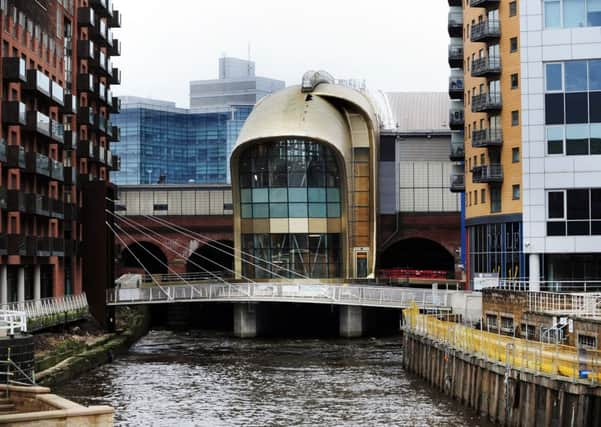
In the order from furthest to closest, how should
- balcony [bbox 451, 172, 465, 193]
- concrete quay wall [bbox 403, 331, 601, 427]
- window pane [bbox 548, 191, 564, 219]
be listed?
balcony [bbox 451, 172, 465, 193]
window pane [bbox 548, 191, 564, 219]
concrete quay wall [bbox 403, 331, 601, 427]

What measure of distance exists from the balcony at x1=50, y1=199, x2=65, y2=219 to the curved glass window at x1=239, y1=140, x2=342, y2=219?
23.4 metres

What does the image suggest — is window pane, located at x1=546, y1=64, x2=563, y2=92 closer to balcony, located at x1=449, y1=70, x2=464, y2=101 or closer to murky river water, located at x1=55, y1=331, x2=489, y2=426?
murky river water, located at x1=55, y1=331, x2=489, y2=426

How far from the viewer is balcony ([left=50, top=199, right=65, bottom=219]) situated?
83312 millimetres

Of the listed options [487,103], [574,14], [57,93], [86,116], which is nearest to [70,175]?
[57,93]

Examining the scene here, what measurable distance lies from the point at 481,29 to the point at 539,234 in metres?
15.9

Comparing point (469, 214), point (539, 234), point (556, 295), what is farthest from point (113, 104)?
point (556, 295)

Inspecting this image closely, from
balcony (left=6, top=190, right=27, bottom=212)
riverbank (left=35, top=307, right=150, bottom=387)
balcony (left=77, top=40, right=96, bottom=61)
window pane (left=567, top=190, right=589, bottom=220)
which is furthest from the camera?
balcony (left=77, top=40, right=96, bottom=61)

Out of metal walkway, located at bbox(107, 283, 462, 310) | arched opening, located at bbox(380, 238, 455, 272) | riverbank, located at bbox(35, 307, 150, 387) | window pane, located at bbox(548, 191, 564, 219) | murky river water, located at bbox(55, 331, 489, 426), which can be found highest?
window pane, located at bbox(548, 191, 564, 219)

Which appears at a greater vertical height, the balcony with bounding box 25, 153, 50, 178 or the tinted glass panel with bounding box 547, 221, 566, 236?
the balcony with bounding box 25, 153, 50, 178

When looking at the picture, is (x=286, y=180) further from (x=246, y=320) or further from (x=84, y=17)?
(x=84, y=17)

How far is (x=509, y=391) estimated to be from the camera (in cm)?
4400

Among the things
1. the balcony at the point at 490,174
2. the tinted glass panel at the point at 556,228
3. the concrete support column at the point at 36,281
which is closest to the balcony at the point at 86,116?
the concrete support column at the point at 36,281

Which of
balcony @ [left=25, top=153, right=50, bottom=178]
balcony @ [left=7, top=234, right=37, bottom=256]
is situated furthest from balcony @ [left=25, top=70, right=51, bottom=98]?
balcony @ [left=7, top=234, right=37, bottom=256]

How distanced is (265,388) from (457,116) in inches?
1764
